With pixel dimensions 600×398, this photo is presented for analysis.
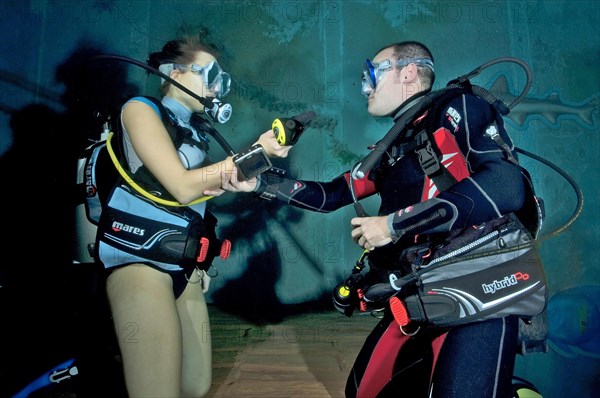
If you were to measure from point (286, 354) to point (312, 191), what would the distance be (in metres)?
2.07

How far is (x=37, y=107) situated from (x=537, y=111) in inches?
A: 291

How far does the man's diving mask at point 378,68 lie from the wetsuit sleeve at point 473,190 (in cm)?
72

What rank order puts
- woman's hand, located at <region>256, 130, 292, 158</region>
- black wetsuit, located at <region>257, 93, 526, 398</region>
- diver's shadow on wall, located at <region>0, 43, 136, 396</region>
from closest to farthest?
black wetsuit, located at <region>257, 93, 526, 398</region> → woman's hand, located at <region>256, 130, 292, 158</region> → diver's shadow on wall, located at <region>0, 43, 136, 396</region>

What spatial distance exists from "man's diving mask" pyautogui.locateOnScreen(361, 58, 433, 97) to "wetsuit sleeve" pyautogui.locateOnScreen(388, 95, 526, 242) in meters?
0.72

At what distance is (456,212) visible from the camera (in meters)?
1.67

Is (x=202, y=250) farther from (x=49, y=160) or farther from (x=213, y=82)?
(x=49, y=160)

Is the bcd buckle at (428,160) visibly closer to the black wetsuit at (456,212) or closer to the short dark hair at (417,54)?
the black wetsuit at (456,212)

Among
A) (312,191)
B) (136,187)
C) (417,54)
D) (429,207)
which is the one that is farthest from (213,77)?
(429,207)

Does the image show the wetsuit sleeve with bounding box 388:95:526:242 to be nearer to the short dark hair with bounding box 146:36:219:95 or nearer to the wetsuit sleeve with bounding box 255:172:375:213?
the wetsuit sleeve with bounding box 255:172:375:213

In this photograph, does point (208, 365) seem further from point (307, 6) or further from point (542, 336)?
point (307, 6)

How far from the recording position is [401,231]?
1.74 meters

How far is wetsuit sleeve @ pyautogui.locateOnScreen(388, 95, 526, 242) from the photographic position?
168 centimetres

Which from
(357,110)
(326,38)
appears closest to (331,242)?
(357,110)

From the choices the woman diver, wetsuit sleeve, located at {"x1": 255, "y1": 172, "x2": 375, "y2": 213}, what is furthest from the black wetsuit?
the woman diver
